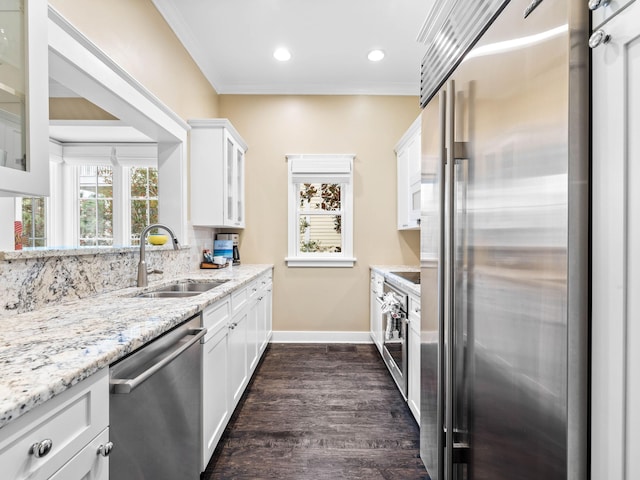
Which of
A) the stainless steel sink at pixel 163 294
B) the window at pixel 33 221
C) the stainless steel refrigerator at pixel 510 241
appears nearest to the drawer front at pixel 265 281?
the stainless steel sink at pixel 163 294

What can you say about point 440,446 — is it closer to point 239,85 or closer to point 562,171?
point 562,171

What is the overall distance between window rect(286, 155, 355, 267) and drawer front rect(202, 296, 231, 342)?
1997 millimetres

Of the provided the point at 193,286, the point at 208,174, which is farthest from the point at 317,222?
the point at 193,286

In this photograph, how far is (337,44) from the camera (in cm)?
311

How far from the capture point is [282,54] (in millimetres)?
3254

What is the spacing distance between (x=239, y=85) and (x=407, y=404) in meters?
3.67

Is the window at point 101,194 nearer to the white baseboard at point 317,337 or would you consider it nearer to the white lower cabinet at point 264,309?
the white lower cabinet at point 264,309

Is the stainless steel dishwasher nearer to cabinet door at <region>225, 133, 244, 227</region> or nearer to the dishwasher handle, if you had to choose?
the dishwasher handle

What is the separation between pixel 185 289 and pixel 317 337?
6.58 feet

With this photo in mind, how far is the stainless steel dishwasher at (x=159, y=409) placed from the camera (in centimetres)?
93

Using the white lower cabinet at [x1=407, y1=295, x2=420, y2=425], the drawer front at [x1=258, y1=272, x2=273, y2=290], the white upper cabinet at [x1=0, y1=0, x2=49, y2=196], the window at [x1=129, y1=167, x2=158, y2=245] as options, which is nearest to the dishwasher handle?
the white upper cabinet at [x1=0, y1=0, x2=49, y2=196]

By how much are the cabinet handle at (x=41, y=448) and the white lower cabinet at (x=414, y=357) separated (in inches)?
68.3

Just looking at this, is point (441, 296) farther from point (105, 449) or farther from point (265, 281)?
point (265, 281)

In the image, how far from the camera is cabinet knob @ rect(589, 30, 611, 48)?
62 cm
